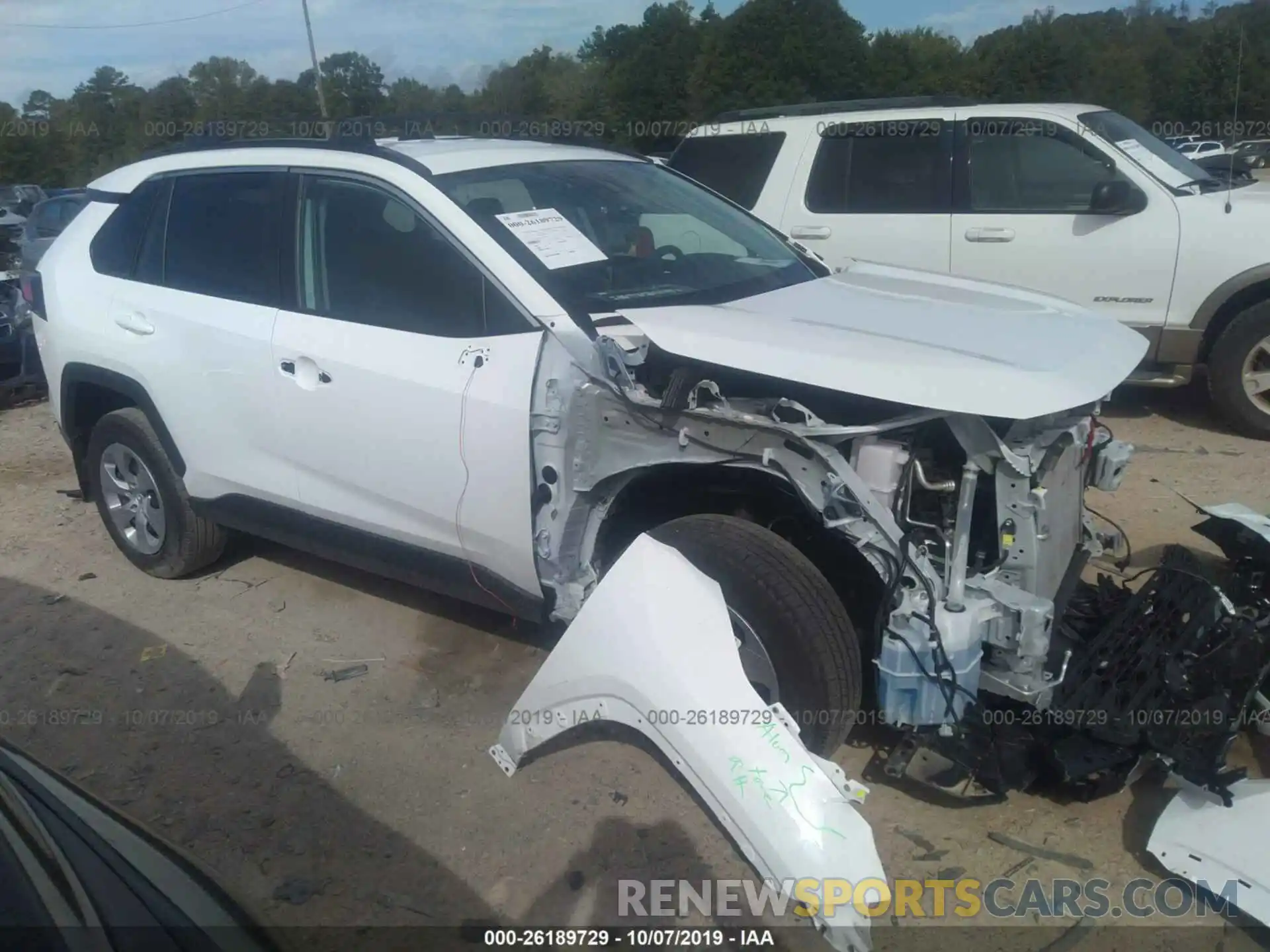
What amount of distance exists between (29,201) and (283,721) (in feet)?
65.4

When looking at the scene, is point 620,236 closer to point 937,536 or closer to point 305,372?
point 305,372

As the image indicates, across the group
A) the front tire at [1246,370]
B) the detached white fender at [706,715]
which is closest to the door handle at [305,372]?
the detached white fender at [706,715]

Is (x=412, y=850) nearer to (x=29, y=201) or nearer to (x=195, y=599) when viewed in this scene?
(x=195, y=599)

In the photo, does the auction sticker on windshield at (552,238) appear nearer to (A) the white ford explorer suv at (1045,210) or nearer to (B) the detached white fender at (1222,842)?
(B) the detached white fender at (1222,842)

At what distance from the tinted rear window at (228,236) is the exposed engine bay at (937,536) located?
150 centimetres

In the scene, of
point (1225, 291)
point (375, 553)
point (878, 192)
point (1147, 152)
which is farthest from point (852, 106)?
point (375, 553)

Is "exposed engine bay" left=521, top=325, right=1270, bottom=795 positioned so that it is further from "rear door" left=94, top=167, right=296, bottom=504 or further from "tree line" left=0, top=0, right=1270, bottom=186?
"tree line" left=0, top=0, right=1270, bottom=186

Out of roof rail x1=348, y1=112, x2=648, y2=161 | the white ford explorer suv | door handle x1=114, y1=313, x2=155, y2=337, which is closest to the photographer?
roof rail x1=348, y1=112, x2=648, y2=161

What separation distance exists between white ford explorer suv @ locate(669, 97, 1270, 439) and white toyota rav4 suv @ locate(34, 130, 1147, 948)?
2.68m

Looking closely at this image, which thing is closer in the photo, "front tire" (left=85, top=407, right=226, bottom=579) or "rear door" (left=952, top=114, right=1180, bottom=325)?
"front tire" (left=85, top=407, right=226, bottom=579)

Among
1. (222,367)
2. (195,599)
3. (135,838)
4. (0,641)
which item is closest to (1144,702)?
(135,838)

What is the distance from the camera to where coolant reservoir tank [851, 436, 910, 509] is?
2881mm

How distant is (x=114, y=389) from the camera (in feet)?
14.9

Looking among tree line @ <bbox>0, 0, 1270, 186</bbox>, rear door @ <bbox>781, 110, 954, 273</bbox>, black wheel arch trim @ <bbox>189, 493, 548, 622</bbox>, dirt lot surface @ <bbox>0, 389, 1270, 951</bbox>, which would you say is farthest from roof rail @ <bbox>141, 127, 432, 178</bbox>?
tree line @ <bbox>0, 0, 1270, 186</bbox>
